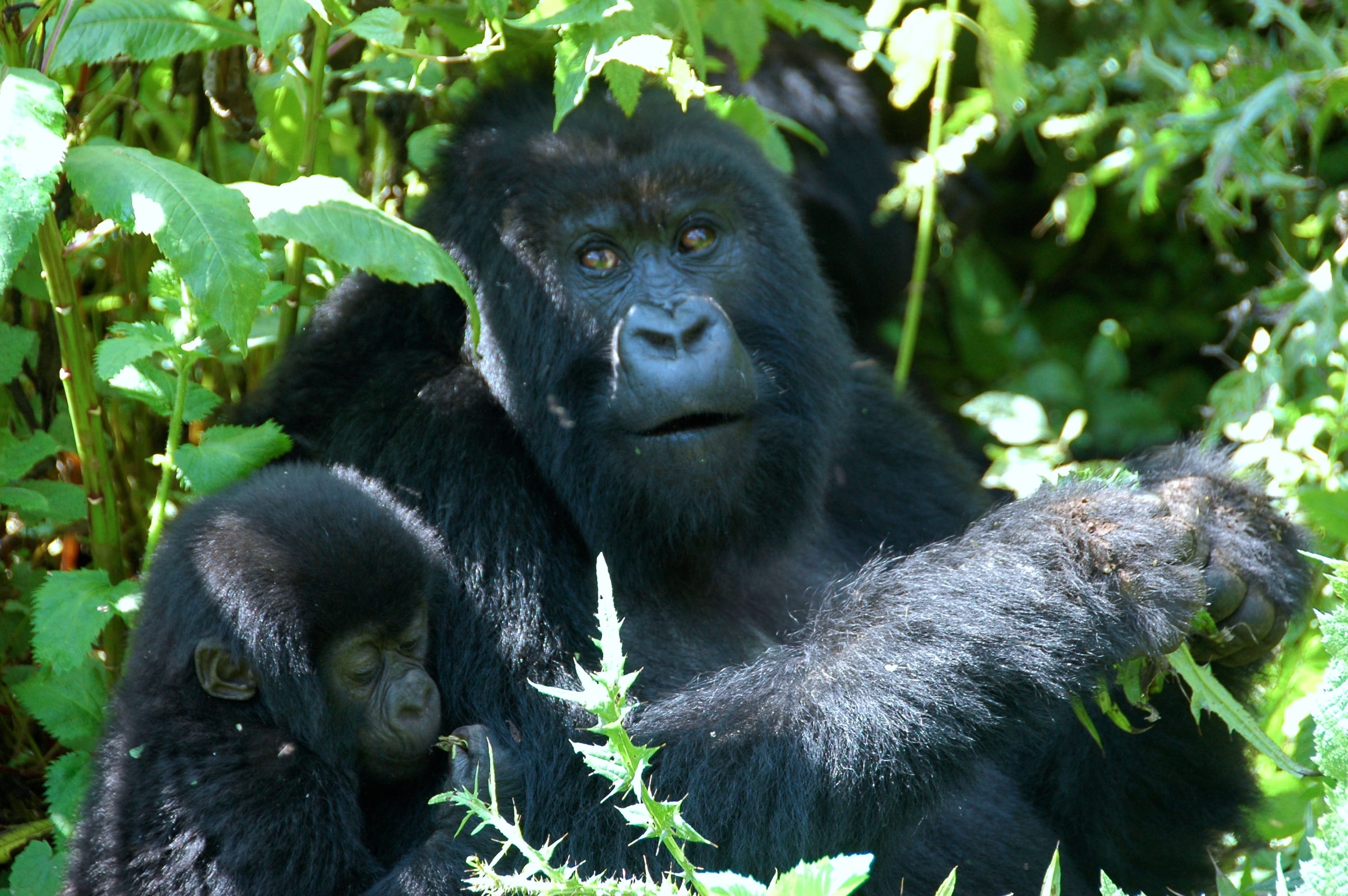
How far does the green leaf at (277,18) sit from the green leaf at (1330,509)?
1.90 m

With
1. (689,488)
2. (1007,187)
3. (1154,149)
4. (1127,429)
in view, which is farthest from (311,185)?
(1007,187)

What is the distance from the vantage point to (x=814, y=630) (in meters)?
2.54

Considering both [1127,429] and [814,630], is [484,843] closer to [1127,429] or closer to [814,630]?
[814,630]

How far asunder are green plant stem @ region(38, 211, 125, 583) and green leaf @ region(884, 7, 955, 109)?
231 centimetres

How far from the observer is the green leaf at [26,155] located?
2018 millimetres

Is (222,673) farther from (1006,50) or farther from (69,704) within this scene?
(1006,50)

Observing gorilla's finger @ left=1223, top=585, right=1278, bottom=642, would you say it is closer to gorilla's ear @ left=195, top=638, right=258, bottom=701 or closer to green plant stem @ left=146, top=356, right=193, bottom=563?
gorilla's ear @ left=195, top=638, right=258, bottom=701

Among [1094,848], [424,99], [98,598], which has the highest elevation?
[424,99]

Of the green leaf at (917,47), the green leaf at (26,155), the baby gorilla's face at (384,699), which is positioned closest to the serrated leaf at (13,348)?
the green leaf at (26,155)

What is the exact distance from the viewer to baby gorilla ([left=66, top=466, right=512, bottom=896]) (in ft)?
7.14

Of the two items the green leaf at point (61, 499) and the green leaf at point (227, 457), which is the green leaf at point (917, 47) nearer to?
the green leaf at point (227, 457)

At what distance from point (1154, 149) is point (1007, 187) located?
2909mm

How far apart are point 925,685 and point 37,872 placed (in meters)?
1.67

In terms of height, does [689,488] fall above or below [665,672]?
above
